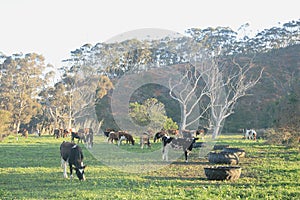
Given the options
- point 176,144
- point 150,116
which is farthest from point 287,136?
point 150,116

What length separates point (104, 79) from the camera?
6619 centimetres

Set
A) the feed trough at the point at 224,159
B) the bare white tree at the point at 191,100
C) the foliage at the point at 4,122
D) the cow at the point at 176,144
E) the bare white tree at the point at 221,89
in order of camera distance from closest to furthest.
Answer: the feed trough at the point at 224,159 → the cow at the point at 176,144 → the foliage at the point at 4,122 → the bare white tree at the point at 221,89 → the bare white tree at the point at 191,100

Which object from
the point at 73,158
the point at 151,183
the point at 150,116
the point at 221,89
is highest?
the point at 221,89

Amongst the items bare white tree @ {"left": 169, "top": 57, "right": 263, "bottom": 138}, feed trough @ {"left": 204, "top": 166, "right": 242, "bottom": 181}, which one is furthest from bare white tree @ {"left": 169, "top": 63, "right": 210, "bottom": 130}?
feed trough @ {"left": 204, "top": 166, "right": 242, "bottom": 181}

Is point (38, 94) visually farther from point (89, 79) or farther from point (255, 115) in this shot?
point (255, 115)

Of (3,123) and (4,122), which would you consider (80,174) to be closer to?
(3,123)

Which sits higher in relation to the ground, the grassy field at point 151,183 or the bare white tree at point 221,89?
the bare white tree at point 221,89

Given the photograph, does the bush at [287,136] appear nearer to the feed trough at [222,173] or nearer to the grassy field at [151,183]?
the grassy field at [151,183]

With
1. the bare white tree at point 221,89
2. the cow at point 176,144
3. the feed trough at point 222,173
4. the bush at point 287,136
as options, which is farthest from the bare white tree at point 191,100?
the feed trough at point 222,173

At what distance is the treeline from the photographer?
6325 centimetres

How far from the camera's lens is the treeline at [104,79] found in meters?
63.2

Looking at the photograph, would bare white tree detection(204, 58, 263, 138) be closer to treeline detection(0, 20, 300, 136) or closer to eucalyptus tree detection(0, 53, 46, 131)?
treeline detection(0, 20, 300, 136)

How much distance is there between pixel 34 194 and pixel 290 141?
19.4m

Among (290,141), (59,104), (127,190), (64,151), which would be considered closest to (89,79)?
(59,104)
